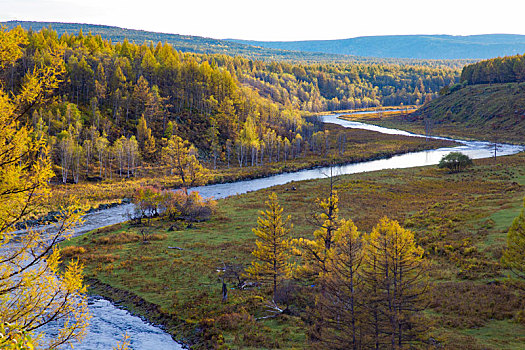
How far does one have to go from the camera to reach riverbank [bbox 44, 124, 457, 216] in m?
63.0

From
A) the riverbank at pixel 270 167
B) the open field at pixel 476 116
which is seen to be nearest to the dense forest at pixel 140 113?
the riverbank at pixel 270 167

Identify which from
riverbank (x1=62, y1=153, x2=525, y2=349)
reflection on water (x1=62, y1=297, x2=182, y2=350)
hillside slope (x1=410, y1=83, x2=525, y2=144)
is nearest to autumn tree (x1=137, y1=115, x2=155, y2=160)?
riverbank (x1=62, y1=153, x2=525, y2=349)

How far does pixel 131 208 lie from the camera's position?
59062 millimetres

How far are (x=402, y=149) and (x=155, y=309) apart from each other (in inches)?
4252

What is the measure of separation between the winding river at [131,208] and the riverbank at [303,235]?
6.85 ft

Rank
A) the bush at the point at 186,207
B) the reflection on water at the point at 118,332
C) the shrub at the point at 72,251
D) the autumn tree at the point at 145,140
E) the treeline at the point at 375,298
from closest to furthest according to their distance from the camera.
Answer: the treeline at the point at 375,298 < the reflection on water at the point at 118,332 < the shrub at the point at 72,251 < the bush at the point at 186,207 < the autumn tree at the point at 145,140

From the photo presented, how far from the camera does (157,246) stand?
134 ft

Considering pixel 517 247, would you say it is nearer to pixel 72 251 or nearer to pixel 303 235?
pixel 303 235

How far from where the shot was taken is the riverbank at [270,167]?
63.0 m

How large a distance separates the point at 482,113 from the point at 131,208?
489 feet

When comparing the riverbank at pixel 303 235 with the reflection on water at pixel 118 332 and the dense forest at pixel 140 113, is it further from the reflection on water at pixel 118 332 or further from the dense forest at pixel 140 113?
the dense forest at pixel 140 113

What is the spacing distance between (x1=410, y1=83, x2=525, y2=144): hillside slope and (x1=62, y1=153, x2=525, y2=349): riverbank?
3160 inches

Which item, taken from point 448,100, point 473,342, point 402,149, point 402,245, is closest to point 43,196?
point 402,245

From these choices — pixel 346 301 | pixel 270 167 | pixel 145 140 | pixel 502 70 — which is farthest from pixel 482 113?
pixel 346 301
